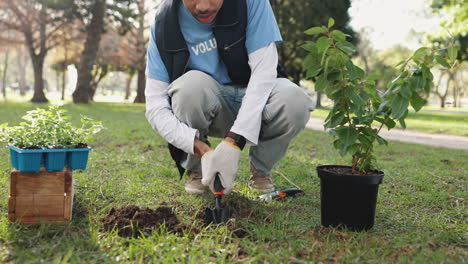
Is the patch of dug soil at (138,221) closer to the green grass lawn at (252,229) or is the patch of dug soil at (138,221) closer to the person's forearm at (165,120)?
the green grass lawn at (252,229)

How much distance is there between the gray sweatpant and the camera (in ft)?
7.71

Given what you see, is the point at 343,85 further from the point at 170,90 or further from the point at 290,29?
the point at 290,29

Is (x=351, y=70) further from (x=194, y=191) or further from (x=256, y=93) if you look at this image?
(x=194, y=191)

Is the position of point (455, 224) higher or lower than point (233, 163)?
lower

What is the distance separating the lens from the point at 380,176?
1.85 metres

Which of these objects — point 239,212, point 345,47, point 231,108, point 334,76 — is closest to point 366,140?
point 334,76

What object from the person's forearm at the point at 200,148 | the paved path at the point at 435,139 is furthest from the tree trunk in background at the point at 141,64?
the person's forearm at the point at 200,148

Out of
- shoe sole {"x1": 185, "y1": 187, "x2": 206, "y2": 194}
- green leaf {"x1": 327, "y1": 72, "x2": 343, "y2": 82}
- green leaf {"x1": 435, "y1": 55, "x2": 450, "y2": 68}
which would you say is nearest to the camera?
green leaf {"x1": 435, "y1": 55, "x2": 450, "y2": 68}

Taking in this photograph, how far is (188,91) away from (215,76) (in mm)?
328

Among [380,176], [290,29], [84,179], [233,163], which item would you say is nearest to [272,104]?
[233,163]

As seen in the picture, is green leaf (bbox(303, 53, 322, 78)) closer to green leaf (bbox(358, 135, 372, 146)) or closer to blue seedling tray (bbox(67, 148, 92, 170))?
green leaf (bbox(358, 135, 372, 146))

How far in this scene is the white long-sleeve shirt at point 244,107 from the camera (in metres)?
2.17

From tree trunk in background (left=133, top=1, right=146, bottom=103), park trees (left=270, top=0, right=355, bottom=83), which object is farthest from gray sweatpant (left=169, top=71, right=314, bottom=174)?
tree trunk in background (left=133, top=1, right=146, bottom=103)

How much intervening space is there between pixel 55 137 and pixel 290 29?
16.7 m
